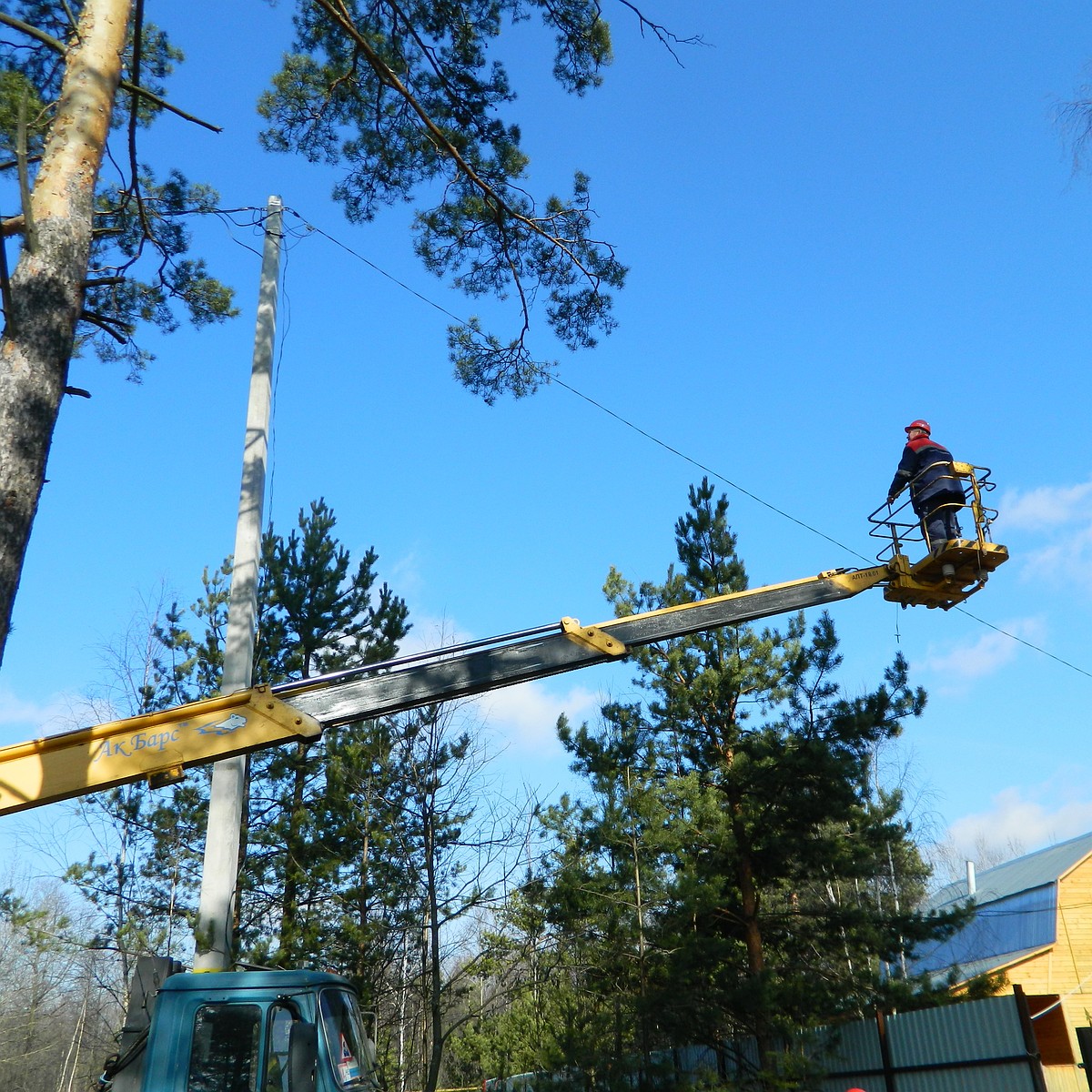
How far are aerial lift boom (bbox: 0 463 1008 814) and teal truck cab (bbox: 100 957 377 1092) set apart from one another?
1280mm

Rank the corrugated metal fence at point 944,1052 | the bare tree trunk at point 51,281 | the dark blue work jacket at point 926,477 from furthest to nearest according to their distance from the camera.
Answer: the corrugated metal fence at point 944,1052 < the dark blue work jacket at point 926,477 < the bare tree trunk at point 51,281

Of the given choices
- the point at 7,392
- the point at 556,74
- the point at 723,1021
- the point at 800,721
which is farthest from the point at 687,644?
the point at 7,392

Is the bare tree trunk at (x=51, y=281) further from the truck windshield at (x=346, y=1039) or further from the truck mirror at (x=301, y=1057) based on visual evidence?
the truck windshield at (x=346, y=1039)

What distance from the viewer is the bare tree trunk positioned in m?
4.42

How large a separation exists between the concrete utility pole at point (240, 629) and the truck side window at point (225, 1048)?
937mm

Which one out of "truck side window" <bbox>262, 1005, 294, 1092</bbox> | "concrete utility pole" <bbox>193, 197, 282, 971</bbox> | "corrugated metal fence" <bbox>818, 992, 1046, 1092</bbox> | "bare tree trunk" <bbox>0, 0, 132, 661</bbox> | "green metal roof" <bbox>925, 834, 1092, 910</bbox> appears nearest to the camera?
"bare tree trunk" <bbox>0, 0, 132, 661</bbox>

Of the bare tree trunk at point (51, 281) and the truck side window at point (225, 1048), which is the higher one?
the bare tree trunk at point (51, 281)

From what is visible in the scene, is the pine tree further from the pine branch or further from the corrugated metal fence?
the pine branch

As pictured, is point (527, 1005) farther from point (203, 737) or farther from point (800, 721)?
point (203, 737)

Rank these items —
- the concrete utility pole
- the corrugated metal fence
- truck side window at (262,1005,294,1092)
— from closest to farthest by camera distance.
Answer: truck side window at (262,1005,294,1092)
the concrete utility pole
the corrugated metal fence

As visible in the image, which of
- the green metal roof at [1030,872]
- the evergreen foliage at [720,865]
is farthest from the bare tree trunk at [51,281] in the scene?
the green metal roof at [1030,872]

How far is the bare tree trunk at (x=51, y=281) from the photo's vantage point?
14.5ft

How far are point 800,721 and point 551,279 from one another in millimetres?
7771

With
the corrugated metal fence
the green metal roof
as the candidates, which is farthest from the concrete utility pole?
the green metal roof
